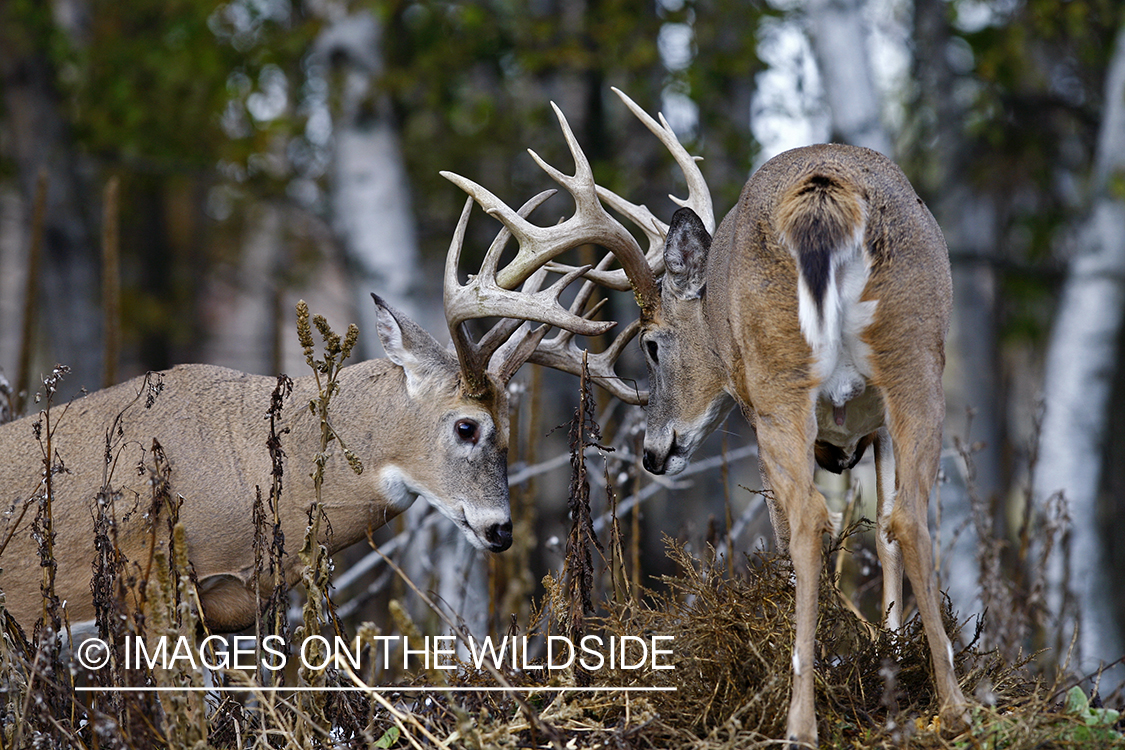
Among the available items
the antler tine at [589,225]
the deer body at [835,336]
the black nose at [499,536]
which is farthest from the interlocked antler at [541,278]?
the deer body at [835,336]

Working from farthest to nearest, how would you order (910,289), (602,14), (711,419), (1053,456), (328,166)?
1. (328,166)
2. (602,14)
3. (1053,456)
4. (711,419)
5. (910,289)

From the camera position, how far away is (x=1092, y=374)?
8359 mm

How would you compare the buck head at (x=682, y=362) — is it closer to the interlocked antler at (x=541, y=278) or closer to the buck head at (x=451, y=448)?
the interlocked antler at (x=541, y=278)

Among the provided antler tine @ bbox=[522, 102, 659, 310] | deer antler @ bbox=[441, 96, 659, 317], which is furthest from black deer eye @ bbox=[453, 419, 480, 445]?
antler tine @ bbox=[522, 102, 659, 310]

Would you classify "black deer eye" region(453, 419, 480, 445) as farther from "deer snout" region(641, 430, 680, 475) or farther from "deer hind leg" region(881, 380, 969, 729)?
"deer hind leg" region(881, 380, 969, 729)

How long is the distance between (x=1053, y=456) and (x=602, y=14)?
5.73 m

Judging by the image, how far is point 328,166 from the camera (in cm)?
1321

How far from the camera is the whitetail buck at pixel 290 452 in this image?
427 centimetres

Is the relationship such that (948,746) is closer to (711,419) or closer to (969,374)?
(711,419)

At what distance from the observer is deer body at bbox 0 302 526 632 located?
4.27 metres

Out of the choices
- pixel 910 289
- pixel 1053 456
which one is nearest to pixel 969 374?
pixel 1053 456

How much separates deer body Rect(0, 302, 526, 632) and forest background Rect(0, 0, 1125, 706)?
132 centimetres

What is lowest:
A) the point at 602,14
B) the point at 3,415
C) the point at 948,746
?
the point at 948,746

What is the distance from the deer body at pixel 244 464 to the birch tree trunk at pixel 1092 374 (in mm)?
5487
